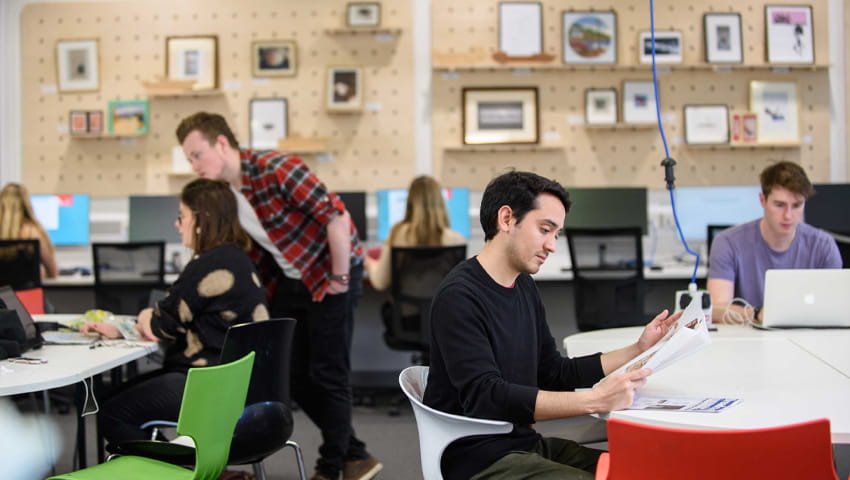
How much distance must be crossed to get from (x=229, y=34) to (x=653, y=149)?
9.91ft

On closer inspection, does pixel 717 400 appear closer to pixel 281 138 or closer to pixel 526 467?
pixel 526 467

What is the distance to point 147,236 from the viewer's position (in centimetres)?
528

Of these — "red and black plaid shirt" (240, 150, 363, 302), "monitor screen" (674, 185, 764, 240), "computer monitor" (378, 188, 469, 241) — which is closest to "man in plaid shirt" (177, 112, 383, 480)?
"red and black plaid shirt" (240, 150, 363, 302)

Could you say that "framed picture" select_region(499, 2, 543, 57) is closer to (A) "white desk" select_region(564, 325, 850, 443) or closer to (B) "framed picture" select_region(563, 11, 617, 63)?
(B) "framed picture" select_region(563, 11, 617, 63)

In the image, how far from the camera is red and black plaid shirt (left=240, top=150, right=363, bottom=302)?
114 inches

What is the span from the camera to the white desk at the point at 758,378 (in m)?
1.50

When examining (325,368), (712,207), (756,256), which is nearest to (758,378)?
(756,256)

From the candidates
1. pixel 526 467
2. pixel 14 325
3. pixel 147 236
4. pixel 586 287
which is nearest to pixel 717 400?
pixel 526 467

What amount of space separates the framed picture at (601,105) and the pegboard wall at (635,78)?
0.16 feet

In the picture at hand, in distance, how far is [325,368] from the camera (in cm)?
298

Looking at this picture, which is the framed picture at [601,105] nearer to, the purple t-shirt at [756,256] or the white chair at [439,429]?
the purple t-shirt at [756,256]

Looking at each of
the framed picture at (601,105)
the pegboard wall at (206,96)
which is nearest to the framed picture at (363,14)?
the pegboard wall at (206,96)

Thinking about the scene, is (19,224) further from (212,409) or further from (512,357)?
(512,357)

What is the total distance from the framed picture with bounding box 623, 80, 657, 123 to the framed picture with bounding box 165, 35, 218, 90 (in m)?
2.82
